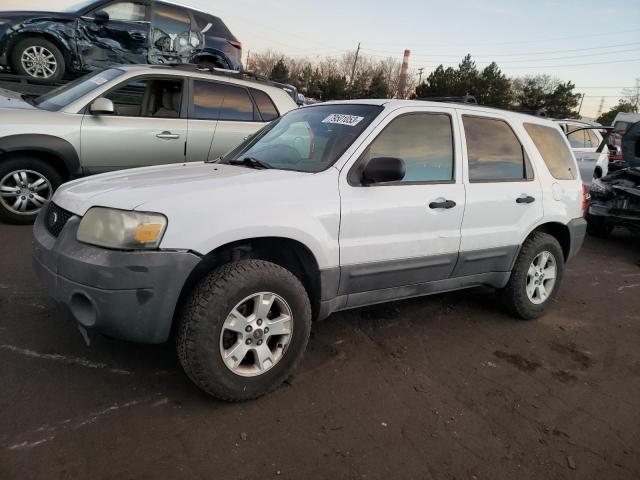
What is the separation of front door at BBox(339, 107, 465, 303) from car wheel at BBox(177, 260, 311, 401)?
17.8 inches

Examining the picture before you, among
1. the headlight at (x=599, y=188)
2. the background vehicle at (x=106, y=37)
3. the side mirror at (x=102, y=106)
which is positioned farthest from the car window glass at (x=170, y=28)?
the headlight at (x=599, y=188)

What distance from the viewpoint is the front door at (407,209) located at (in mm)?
2980

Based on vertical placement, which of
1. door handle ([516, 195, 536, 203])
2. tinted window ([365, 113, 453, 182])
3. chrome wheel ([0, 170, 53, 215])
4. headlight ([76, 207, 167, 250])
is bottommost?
chrome wheel ([0, 170, 53, 215])

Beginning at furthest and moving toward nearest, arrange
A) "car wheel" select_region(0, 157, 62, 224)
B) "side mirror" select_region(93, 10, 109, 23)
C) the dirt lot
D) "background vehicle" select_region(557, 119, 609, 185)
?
"background vehicle" select_region(557, 119, 609, 185), "side mirror" select_region(93, 10, 109, 23), "car wheel" select_region(0, 157, 62, 224), the dirt lot

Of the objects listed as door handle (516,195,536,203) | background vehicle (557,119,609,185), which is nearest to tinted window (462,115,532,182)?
door handle (516,195,536,203)

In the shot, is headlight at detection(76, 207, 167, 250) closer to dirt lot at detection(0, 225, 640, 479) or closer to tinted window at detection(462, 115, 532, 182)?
dirt lot at detection(0, 225, 640, 479)

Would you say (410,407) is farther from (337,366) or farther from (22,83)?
(22,83)

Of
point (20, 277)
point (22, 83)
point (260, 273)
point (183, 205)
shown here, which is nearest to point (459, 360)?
point (260, 273)

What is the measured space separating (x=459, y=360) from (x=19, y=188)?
4788mm

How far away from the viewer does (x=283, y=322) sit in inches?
107

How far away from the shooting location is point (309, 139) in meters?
3.35

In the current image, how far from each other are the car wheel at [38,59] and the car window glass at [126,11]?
1026mm

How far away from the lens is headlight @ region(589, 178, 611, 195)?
7.58 m

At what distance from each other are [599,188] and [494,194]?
5143 millimetres
